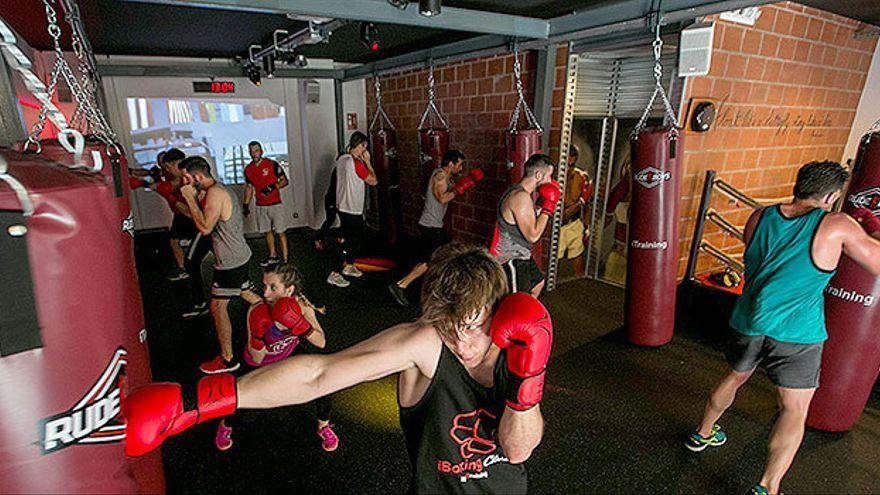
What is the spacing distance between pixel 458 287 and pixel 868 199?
2.66m

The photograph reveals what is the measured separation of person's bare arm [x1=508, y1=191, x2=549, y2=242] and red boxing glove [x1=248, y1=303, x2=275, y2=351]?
5.68 ft

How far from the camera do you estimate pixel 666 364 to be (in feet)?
10.8

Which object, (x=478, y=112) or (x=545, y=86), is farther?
(x=478, y=112)

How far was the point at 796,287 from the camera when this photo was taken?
2012mm

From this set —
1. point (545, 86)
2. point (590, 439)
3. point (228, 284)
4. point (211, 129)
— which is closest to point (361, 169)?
point (545, 86)

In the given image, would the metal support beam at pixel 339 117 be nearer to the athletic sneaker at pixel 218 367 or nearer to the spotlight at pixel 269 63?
the spotlight at pixel 269 63

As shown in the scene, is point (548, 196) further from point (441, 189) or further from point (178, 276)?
point (178, 276)

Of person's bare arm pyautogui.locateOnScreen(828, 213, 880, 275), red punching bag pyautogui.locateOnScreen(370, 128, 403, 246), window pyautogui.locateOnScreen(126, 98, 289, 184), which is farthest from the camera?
window pyautogui.locateOnScreen(126, 98, 289, 184)

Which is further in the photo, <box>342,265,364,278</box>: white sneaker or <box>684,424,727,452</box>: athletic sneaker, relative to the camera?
<box>342,265,364,278</box>: white sneaker

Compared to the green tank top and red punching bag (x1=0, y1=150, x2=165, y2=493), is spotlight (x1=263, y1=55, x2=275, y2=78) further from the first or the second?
the green tank top

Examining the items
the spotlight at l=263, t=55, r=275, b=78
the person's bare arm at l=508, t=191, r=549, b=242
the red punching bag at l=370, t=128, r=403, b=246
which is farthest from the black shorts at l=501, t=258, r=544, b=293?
the spotlight at l=263, t=55, r=275, b=78

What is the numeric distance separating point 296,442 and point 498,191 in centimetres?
329

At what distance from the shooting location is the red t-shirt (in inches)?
213

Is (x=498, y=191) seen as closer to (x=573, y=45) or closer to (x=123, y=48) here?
(x=573, y=45)
